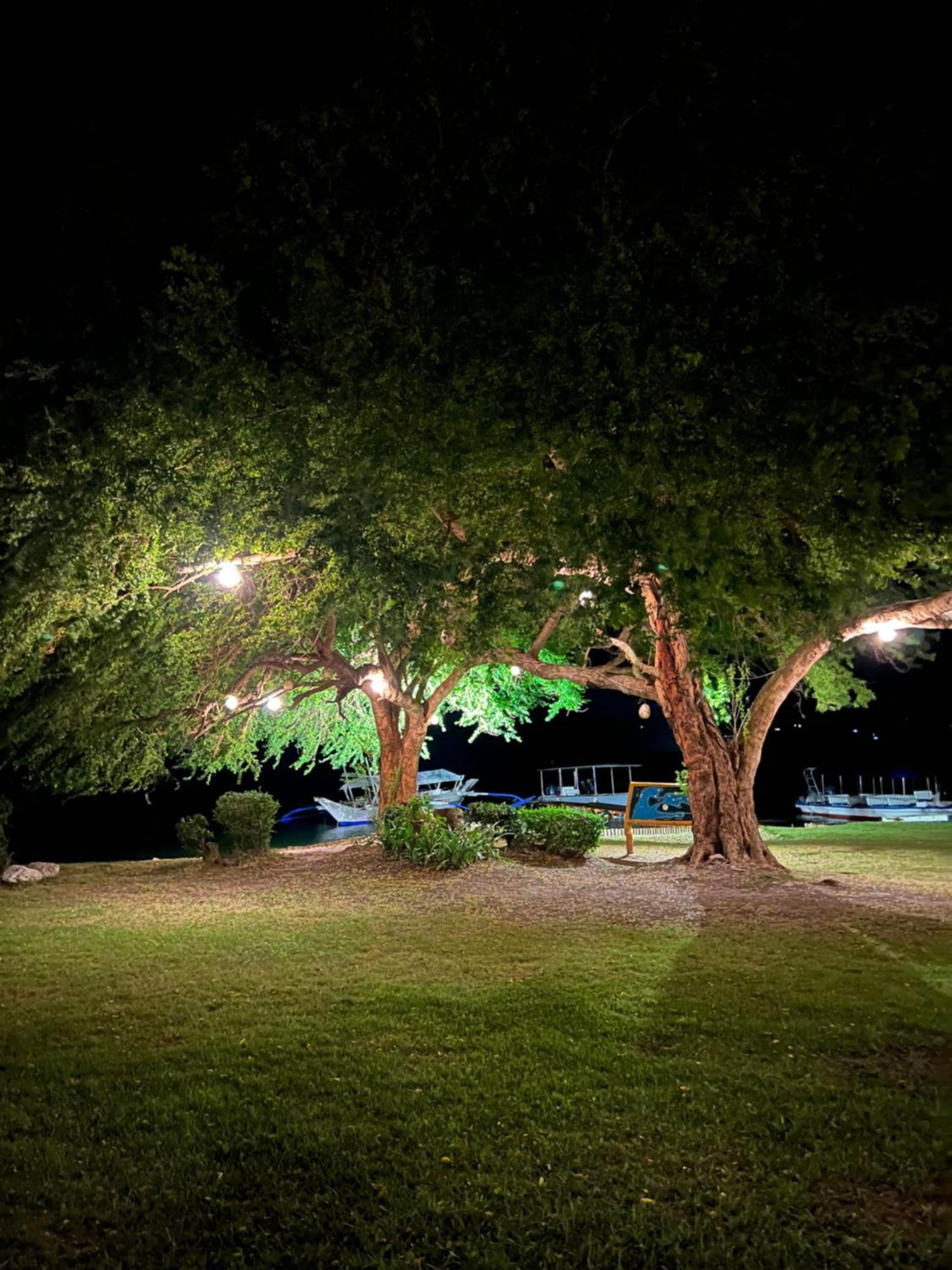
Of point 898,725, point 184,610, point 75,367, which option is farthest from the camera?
point 898,725

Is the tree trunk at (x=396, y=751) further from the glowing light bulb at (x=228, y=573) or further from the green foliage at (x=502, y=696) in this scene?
the glowing light bulb at (x=228, y=573)

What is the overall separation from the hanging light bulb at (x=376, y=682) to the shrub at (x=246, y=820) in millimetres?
3100

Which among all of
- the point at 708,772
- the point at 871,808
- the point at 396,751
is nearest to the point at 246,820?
the point at 396,751

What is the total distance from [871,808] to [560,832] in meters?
30.1

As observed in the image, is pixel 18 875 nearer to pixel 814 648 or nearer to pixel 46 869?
pixel 46 869

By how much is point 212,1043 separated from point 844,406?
618 centimetres

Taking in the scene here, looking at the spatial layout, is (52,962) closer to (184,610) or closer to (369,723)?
(184,610)

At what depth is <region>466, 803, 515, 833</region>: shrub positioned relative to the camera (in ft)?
52.8

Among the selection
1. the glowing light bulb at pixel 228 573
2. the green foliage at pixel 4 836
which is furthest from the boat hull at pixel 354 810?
the glowing light bulb at pixel 228 573

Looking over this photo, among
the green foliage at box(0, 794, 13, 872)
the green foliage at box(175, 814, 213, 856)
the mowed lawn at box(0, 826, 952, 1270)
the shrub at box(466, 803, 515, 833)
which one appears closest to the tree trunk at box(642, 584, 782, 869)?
→ the shrub at box(466, 803, 515, 833)

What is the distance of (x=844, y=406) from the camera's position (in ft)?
19.1

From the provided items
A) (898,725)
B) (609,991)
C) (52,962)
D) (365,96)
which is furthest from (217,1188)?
(898,725)

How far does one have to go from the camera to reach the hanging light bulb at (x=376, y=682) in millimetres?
17500

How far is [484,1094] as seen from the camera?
4.66m
